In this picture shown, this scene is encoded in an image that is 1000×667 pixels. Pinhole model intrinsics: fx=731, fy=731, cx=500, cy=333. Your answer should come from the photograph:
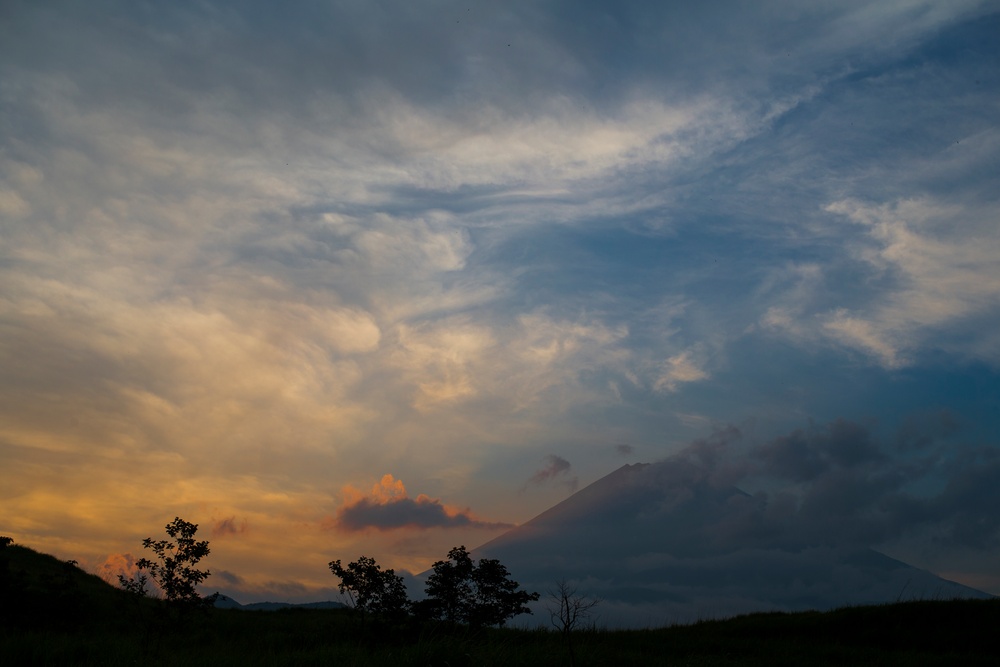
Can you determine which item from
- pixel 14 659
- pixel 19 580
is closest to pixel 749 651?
pixel 14 659

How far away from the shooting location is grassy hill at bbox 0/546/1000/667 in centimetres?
1342

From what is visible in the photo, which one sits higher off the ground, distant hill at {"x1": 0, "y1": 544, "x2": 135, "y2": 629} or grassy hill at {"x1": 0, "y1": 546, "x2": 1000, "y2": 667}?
distant hill at {"x1": 0, "y1": 544, "x2": 135, "y2": 629}

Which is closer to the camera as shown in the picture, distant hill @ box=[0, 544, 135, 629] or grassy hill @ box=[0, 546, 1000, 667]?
grassy hill @ box=[0, 546, 1000, 667]

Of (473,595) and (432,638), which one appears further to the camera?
(473,595)

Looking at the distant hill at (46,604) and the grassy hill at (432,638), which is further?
the distant hill at (46,604)

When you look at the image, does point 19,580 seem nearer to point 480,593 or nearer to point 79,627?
point 79,627

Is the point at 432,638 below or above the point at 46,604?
below

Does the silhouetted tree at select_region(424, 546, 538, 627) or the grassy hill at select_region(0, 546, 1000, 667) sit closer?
the grassy hill at select_region(0, 546, 1000, 667)

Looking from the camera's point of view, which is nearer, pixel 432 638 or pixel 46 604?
pixel 432 638

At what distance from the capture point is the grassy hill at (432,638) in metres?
13.4

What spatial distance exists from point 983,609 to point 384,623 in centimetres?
2291

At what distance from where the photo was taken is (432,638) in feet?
45.7

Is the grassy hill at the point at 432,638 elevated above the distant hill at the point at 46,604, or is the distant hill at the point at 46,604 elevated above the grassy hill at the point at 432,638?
the distant hill at the point at 46,604

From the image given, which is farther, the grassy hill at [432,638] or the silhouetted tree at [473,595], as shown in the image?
the silhouetted tree at [473,595]
